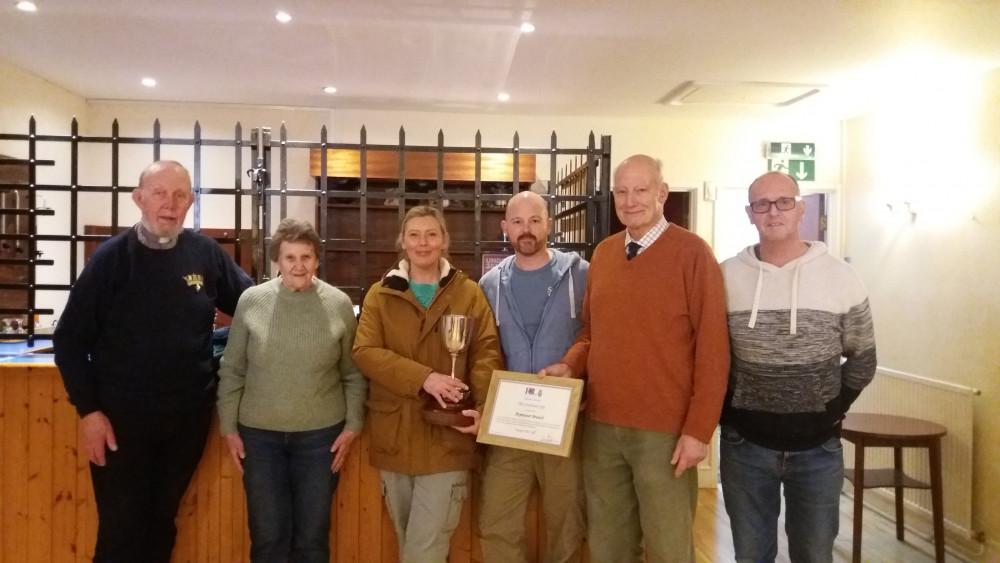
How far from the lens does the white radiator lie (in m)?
3.54

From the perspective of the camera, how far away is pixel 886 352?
441cm

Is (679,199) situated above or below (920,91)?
below

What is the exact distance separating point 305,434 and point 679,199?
202 inches

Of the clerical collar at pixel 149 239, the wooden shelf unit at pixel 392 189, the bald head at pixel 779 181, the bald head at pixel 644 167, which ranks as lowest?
the clerical collar at pixel 149 239

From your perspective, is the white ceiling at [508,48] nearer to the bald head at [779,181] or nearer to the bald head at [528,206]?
the bald head at [528,206]

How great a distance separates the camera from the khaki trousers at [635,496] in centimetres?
180

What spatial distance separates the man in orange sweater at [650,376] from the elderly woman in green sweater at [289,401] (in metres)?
0.73

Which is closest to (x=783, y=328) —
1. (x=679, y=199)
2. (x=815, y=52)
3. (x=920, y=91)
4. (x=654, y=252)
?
(x=654, y=252)

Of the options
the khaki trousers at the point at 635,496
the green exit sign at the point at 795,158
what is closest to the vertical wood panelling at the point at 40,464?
the khaki trousers at the point at 635,496

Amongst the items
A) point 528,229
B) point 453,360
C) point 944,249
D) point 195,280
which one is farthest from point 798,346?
point 944,249

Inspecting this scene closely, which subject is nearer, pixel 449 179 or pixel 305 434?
pixel 305 434

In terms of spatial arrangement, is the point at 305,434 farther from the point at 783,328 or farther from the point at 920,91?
the point at 920,91

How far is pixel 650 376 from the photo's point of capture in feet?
5.95

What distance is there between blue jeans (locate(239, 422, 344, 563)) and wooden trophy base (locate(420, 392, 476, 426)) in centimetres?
37
